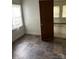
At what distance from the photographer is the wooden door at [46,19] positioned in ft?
21.9

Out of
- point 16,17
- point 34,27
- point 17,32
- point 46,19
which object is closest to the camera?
point 46,19

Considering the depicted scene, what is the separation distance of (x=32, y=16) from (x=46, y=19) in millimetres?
1612

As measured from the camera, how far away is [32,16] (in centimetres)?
812

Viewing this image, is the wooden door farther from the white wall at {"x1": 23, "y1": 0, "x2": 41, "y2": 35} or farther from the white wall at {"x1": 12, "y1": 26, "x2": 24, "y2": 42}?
the white wall at {"x1": 12, "y1": 26, "x2": 24, "y2": 42}

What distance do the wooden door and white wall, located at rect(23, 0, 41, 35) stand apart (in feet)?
4.09

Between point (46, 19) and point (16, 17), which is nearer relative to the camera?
point (46, 19)

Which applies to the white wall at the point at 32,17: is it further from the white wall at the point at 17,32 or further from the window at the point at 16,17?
the window at the point at 16,17

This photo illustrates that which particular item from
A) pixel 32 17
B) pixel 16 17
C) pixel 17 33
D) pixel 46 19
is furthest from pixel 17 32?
pixel 46 19

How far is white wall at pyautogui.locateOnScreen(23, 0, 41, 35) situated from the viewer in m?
7.96

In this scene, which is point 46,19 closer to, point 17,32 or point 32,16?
point 32,16
